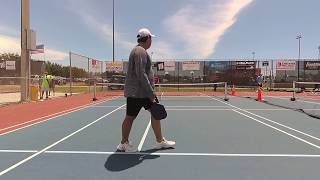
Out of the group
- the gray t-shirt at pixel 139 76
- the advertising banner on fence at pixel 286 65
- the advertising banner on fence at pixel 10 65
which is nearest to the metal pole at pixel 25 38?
the gray t-shirt at pixel 139 76

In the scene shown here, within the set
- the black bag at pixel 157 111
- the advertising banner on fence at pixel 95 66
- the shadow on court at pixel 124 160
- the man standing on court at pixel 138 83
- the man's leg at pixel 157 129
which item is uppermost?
the advertising banner on fence at pixel 95 66

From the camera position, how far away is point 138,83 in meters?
8.62

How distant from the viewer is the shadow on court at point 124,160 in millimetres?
7443

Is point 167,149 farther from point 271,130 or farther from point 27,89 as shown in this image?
point 27,89

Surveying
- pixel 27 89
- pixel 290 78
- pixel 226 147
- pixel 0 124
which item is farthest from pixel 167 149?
pixel 290 78

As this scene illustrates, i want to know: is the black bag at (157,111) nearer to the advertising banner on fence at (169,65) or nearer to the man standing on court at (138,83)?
the man standing on court at (138,83)

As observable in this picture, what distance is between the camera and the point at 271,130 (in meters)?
12.1

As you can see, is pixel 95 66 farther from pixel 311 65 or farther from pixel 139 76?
pixel 139 76

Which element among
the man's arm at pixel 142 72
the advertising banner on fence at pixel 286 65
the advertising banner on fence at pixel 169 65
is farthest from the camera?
the advertising banner on fence at pixel 286 65

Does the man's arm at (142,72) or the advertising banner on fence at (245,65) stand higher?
the advertising banner on fence at (245,65)

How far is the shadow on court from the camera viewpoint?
24.4 feet

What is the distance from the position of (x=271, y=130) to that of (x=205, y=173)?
5496mm

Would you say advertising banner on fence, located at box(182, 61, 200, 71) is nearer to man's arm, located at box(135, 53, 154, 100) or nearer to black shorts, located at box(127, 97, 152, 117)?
black shorts, located at box(127, 97, 152, 117)

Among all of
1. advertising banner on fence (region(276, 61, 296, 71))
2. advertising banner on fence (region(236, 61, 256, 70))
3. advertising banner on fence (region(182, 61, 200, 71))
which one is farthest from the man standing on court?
advertising banner on fence (region(236, 61, 256, 70))
